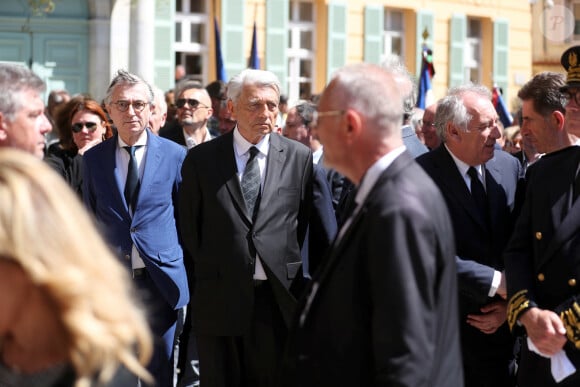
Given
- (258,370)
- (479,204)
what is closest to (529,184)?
(479,204)

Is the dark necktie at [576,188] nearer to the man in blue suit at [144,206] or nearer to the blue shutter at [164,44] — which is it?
the man in blue suit at [144,206]

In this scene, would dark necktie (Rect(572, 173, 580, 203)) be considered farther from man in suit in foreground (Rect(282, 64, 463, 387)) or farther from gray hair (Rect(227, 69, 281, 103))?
gray hair (Rect(227, 69, 281, 103))

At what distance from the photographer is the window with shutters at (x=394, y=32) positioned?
25141 millimetres

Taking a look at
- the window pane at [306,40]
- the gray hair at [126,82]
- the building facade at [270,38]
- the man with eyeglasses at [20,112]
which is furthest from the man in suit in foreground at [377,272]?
the window pane at [306,40]

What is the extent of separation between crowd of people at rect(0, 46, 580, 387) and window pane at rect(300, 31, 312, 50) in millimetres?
14545

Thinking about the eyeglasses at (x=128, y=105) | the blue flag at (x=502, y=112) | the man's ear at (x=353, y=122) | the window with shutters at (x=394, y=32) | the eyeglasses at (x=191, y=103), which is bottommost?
the man's ear at (x=353, y=122)

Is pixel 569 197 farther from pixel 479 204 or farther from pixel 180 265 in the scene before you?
pixel 180 265

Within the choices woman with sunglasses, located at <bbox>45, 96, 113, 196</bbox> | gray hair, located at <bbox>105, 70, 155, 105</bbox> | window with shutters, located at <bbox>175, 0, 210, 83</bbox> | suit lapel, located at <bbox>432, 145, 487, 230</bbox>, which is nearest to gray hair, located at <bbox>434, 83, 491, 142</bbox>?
suit lapel, located at <bbox>432, 145, 487, 230</bbox>

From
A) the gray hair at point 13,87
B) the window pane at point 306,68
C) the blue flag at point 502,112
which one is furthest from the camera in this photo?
the window pane at point 306,68

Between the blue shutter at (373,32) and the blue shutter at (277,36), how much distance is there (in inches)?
91.2

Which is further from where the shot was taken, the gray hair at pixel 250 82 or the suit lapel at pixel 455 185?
the gray hair at pixel 250 82

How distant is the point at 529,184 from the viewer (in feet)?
16.9

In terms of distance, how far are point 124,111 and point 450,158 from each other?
7.79 ft

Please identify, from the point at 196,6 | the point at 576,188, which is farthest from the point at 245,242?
the point at 196,6
